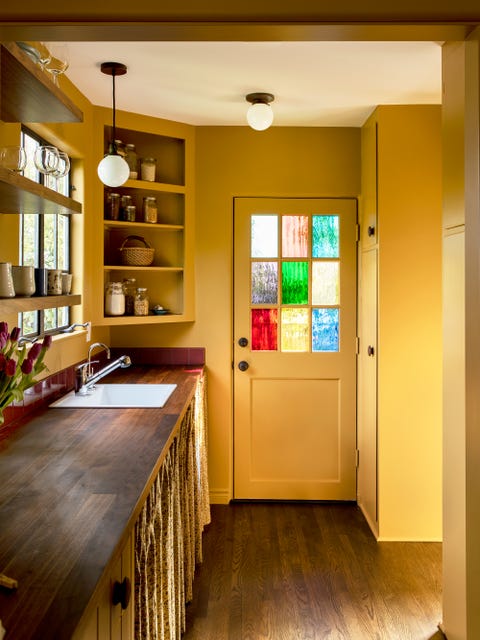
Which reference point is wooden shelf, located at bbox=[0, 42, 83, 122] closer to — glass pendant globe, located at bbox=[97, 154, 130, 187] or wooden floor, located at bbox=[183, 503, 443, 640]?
glass pendant globe, located at bbox=[97, 154, 130, 187]

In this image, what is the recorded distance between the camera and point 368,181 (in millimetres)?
3592

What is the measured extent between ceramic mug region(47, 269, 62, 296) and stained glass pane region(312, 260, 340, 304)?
83.1 inches

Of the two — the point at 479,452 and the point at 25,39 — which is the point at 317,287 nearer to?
the point at 479,452

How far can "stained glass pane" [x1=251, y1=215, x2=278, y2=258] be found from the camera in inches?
153

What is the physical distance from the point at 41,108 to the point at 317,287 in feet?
7.55

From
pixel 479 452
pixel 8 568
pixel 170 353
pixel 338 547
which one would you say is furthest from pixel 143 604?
pixel 170 353

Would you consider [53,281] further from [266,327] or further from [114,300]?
[266,327]

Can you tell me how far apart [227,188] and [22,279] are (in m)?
2.23

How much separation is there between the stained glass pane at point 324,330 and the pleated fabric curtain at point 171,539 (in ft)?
3.47

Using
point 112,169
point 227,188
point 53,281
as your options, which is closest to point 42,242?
point 112,169

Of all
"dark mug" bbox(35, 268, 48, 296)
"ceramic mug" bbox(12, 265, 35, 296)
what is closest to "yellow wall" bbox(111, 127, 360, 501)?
"dark mug" bbox(35, 268, 48, 296)

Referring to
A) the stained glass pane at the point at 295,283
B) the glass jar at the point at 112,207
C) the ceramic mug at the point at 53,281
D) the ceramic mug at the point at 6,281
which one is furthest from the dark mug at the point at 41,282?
the stained glass pane at the point at 295,283

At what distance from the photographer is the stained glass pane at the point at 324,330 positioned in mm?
3871

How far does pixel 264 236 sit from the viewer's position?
389 cm
